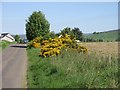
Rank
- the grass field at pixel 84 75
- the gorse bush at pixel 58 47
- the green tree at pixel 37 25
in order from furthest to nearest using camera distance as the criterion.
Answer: the green tree at pixel 37 25 < the gorse bush at pixel 58 47 < the grass field at pixel 84 75

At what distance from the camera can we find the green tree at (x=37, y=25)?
68188 mm

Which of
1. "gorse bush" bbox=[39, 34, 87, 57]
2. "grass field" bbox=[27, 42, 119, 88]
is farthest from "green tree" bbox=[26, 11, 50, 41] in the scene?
"grass field" bbox=[27, 42, 119, 88]

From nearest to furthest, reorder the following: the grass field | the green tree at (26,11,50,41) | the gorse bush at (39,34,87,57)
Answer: the grass field
the gorse bush at (39,34,87,57)
the green tree at (26,11,50,41)

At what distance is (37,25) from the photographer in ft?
223

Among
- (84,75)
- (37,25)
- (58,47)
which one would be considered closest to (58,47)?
(58,47)

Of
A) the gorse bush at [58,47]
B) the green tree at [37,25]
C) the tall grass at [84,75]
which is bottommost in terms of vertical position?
the tall grass at [84,75]

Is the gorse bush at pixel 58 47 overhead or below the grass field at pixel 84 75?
overhead

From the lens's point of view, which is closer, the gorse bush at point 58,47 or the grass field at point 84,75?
the grass field at point 84,75

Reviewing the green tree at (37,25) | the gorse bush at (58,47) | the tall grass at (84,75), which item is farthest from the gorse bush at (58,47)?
the green tree at (37,25)

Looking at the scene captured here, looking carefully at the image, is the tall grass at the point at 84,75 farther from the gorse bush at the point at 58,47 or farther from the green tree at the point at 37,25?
the green tree at the point at 37,25

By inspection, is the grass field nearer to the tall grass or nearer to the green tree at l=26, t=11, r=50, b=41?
the tall grass

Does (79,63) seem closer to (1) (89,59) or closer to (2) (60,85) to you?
(1) (89,59)

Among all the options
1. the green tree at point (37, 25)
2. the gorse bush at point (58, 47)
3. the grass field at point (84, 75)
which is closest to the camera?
the grass field at point (84, 75)

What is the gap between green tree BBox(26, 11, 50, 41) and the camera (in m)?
68.2
